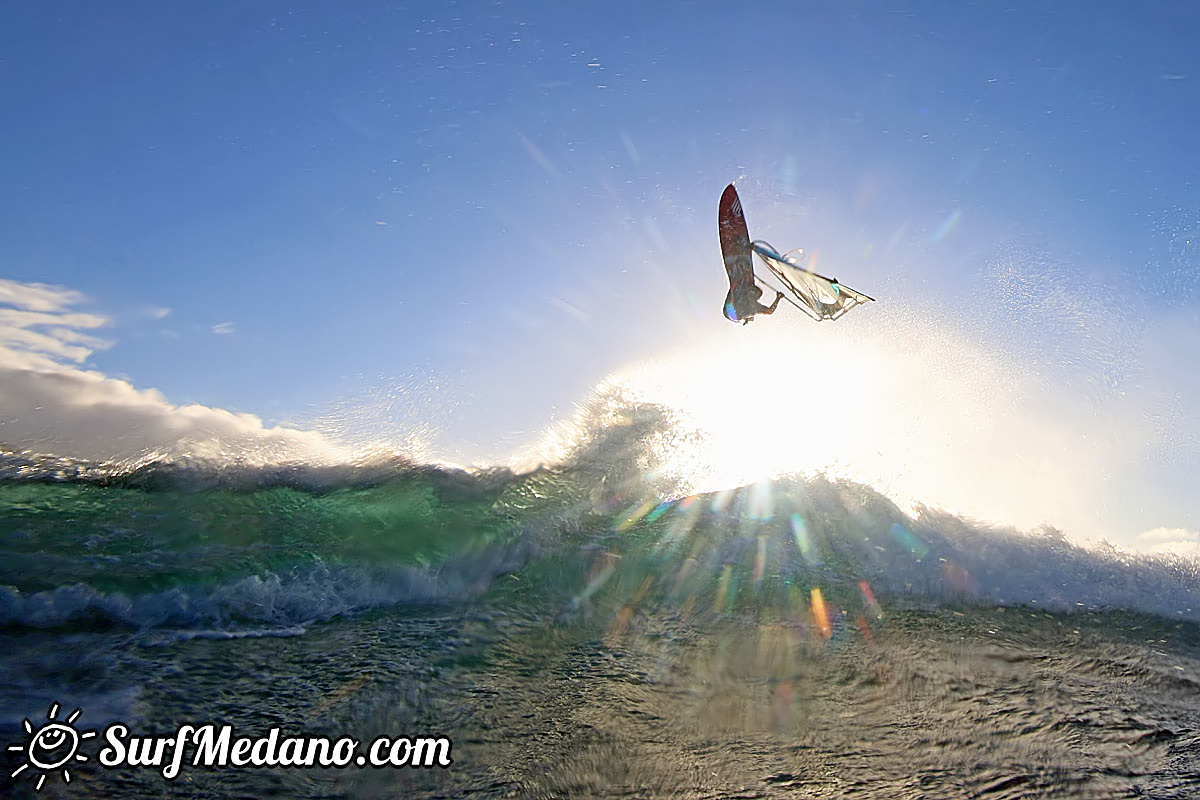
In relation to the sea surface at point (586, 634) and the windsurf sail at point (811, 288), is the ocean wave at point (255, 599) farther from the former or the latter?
the windsurf sail at point (811, 288)

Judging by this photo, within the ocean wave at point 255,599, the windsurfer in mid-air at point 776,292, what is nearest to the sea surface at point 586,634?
the ocean wave at point 255,599

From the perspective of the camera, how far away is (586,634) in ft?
18.1

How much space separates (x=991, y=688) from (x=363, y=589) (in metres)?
5.08

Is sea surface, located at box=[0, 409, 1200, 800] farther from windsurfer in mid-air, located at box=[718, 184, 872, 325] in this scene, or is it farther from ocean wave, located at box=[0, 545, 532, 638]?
windsurfer in mid-air, located at box=[718, 184, 872, 325]

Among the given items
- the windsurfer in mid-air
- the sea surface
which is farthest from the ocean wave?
the windsurfer in mid-air

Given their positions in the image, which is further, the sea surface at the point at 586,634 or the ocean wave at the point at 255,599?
the ocean wave at the point at 255,599

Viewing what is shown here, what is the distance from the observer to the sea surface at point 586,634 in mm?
3287

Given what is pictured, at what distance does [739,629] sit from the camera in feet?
19.1

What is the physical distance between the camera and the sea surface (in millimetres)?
3287

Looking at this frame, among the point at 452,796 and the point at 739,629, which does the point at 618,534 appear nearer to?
the point at 739,629

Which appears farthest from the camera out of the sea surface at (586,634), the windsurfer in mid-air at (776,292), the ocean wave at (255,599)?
the windsurfer in mid-air at (776,292)

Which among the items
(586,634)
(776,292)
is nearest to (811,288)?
(776,292)

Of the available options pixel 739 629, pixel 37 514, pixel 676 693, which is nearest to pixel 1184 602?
pixel 739 629

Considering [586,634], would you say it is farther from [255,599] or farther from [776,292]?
[776,292]
